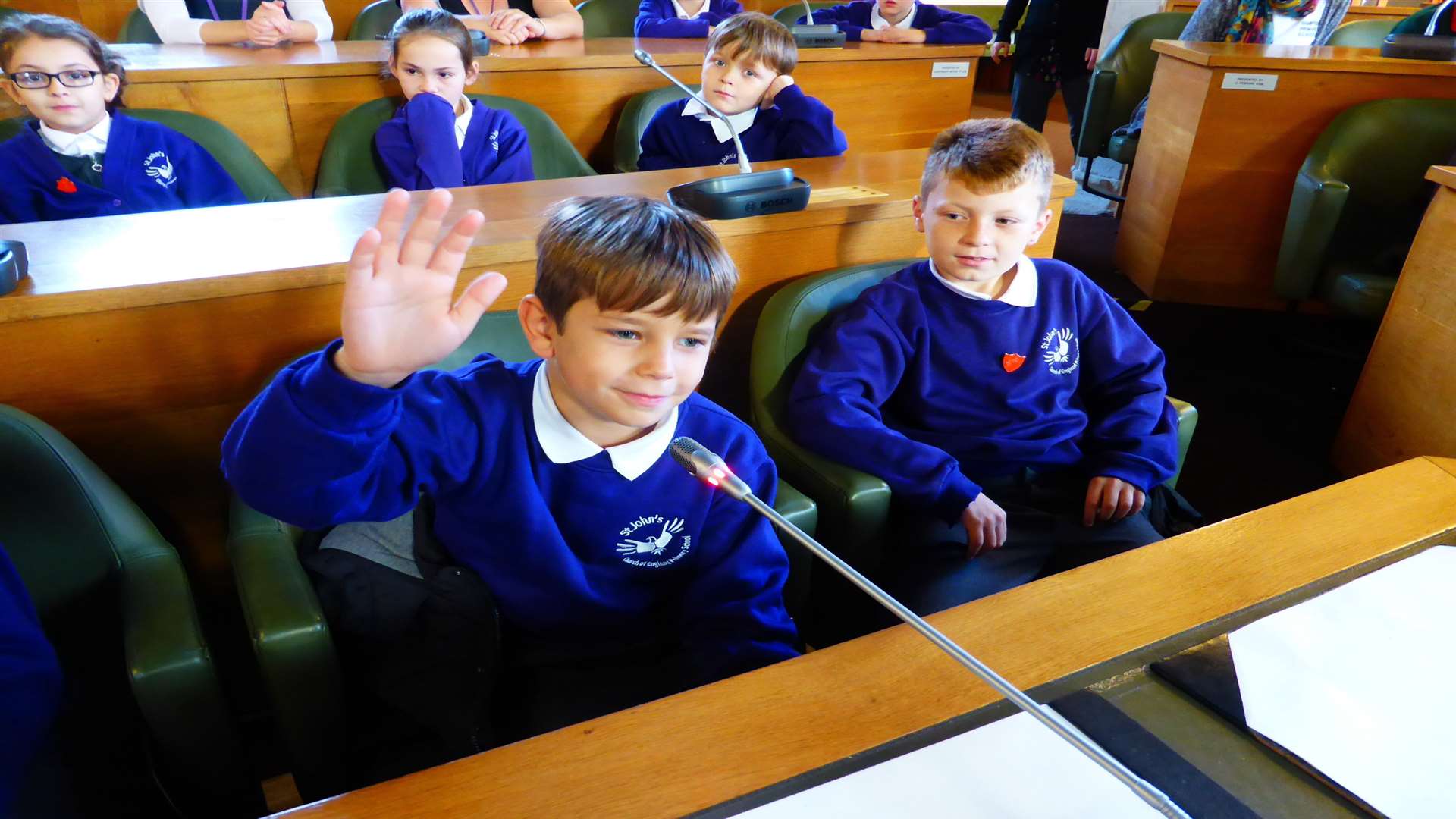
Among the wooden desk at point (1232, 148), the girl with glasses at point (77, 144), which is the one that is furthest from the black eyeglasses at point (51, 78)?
the wooden desk at point (1232, 148)

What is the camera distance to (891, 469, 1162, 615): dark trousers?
4.09ft

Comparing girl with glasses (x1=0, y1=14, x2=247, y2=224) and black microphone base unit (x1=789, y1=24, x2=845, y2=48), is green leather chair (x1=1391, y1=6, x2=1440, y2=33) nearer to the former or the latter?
black microphone base unit (x1=789, y1=24, x2=845, y2=48)

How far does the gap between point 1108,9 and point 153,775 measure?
632 centimetres

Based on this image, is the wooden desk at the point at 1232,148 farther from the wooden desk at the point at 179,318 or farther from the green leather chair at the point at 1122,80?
the wooden desk at the point at 179,318

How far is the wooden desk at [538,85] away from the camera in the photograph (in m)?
2.20

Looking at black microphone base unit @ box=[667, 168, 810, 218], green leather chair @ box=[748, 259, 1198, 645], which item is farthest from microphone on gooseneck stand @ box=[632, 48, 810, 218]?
green leather chair @ box=[748, 259, 1198, 645]

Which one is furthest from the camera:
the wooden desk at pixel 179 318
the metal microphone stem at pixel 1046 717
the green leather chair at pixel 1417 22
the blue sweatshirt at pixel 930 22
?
the blue sweatshirt at pixel 930 22

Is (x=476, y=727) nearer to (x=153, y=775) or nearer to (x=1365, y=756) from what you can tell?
(x=153, y=775)

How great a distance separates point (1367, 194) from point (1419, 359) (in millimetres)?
805

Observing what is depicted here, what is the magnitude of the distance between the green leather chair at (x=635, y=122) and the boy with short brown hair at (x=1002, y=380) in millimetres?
1302

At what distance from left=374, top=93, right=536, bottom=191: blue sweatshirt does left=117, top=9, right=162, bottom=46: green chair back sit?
138cm

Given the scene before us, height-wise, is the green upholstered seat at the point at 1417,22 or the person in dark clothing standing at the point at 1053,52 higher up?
the green upholstered seat at the point at 1417,22

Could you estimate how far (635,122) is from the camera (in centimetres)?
261

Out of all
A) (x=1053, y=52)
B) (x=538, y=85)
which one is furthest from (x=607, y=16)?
(x=1053, y=52)
